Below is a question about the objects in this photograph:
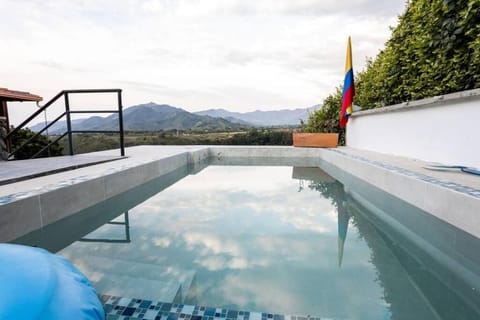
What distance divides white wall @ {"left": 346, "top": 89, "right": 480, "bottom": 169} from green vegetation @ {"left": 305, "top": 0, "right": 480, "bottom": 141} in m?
0.27

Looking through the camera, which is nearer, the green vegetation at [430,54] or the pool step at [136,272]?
the pool step at [136,272]

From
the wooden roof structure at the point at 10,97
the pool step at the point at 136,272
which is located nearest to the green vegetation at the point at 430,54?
the pool step at the point at 136,272

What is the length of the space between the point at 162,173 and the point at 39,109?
2110mm

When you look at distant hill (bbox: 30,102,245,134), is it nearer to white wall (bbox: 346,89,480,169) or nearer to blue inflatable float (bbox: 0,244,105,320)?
blue inflatable float (bbox: 0,244,105,320)

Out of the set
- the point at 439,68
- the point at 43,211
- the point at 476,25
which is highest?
the point at 476,25

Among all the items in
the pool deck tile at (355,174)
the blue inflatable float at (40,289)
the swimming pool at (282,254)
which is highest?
the blue inflatable float at (40,289)

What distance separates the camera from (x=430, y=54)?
14.1ft

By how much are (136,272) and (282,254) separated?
1.04 m

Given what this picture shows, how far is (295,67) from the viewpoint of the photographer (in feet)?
37.8

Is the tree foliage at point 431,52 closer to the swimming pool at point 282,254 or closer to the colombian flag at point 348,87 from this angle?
the colombian flag at point 348,87

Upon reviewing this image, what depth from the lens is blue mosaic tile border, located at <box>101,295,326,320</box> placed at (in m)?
1.21

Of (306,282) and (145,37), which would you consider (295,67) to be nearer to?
(145,37)

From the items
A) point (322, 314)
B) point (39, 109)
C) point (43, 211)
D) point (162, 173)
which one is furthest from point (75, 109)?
point (322, 314)

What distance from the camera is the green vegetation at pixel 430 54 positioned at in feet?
11.4
